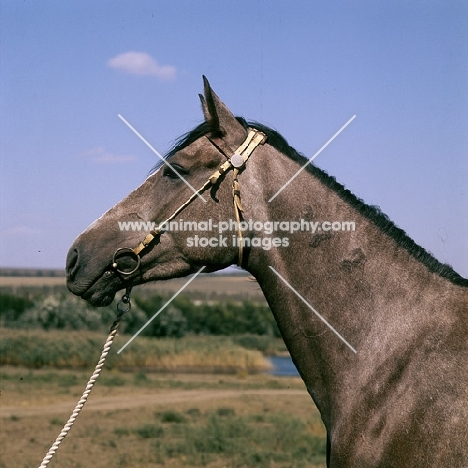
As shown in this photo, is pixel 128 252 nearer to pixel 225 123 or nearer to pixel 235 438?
pixel 225 123

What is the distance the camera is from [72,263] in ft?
12.8

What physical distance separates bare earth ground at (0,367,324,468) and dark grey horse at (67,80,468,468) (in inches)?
355

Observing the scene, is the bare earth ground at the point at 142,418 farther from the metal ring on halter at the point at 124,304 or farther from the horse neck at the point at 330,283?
the horse neck at the point at 330,283

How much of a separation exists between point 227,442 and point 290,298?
11181 mm

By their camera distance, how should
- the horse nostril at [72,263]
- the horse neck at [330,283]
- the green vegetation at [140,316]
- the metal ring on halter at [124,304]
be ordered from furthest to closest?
the green vegetation at [140,316]
the metal ring on halter at [124,304]
the horse nostril at [72,263]
the horse neck at [330,283]

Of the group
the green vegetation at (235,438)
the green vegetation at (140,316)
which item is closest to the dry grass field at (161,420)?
the green vegetation at (235,438)

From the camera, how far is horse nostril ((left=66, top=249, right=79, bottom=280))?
3.88 meters

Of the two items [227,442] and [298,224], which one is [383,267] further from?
[227,442]

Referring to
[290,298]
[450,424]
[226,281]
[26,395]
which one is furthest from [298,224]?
[226,281]

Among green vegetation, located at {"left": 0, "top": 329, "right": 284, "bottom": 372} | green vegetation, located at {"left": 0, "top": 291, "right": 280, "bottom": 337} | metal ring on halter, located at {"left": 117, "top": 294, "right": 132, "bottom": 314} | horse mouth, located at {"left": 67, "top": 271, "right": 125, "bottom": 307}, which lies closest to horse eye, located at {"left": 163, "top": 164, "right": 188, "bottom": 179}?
horse mouth, located at {"left": 67, "top": 271, "right": 125, "bottom": 307}

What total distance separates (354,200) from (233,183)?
0.73m

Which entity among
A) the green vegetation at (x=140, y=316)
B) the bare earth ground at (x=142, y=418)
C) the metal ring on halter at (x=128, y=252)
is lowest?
the green vegetation at (x=140, y=316)

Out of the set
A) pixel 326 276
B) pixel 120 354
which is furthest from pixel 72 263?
pixel 120 354

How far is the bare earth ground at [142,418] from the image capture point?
1262 cm
